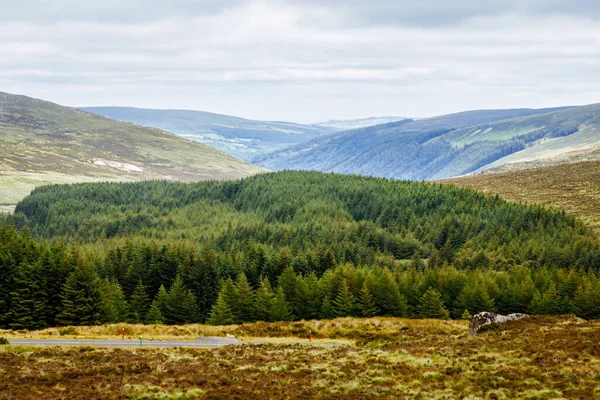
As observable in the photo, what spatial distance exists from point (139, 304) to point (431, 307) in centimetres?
4972

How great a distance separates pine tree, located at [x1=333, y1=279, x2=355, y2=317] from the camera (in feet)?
310

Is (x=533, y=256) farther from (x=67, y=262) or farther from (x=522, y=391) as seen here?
(x=522, y=391)

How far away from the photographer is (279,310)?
9288 centimetres

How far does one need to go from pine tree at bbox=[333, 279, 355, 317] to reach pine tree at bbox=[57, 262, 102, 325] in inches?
1429

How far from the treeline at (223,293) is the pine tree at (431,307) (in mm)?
164

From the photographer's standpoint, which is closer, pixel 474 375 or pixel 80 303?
pixel 474 375

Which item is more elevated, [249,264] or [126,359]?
[126,359]

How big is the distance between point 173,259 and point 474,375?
85.2 meters

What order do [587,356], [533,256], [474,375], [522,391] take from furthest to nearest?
1. [533,256]
2. [587,356]
3. [474,375]
4. [522,391]

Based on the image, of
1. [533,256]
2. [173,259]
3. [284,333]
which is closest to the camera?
[284,333]

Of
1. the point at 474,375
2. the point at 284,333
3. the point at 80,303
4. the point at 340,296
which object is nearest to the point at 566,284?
the point at 340,296

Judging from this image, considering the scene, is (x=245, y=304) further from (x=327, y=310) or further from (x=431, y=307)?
(x=431, y=307)

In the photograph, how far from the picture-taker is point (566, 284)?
101500mm

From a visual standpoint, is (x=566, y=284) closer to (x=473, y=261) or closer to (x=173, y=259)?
(x=473, y=261)
